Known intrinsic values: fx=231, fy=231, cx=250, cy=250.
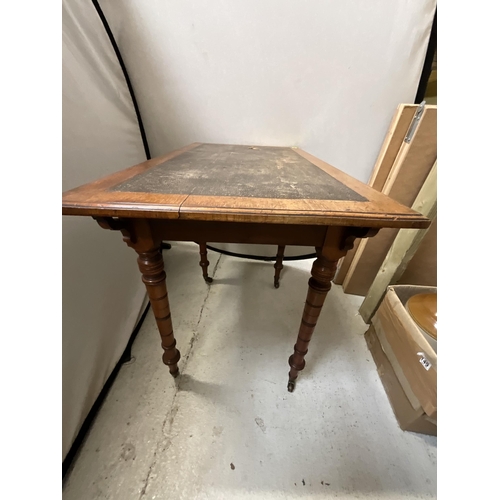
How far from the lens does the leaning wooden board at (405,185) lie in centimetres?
93

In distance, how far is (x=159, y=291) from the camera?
649 millimetres

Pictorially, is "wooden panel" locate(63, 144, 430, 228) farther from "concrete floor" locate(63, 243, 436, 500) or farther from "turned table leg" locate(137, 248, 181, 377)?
"concrete floor" locate(63, 243, 436, 500)

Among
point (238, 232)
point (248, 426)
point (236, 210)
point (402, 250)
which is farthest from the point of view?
point (402, 250)

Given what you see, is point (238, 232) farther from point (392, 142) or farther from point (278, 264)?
point (392, 142)

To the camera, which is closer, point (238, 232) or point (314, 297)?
point (238, 232)

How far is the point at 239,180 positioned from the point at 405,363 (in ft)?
2.73

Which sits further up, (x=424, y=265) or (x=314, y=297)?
(x=314, y=297)

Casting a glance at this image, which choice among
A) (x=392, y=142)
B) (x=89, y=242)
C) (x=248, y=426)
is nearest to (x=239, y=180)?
(x=89, y=242)

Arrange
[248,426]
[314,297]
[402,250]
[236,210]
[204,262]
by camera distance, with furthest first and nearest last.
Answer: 1. [204,262]
2. [402,250]
3. [248,426]
4. [314,297]
5. [236,210]

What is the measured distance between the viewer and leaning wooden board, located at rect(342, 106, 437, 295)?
934 millimetres

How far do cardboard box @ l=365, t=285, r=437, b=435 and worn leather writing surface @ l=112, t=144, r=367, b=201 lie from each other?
0.57 m
